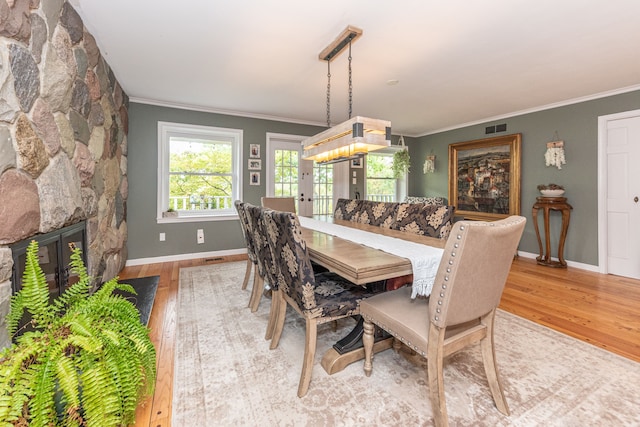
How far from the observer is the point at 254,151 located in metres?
4.73

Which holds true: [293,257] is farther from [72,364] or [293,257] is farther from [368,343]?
[72,364]

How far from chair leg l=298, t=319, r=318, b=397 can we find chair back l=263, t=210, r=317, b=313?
0.32 ft

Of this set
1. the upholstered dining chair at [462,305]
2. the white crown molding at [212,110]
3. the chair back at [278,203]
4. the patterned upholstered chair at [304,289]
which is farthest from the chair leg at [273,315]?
the white crown molding at [212,110]

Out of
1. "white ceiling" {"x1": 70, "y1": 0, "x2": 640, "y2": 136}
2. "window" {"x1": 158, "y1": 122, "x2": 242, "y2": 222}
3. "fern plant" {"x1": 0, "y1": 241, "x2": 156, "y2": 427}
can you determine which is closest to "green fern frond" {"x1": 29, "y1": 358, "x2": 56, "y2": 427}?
"fern plant" {"x1": 0, "y1": 241, "x2": 156, "y2": 427}

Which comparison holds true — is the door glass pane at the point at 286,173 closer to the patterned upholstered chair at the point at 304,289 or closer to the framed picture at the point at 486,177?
the framed picture at the point at 486,177

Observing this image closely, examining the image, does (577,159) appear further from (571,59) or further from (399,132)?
(399,132)

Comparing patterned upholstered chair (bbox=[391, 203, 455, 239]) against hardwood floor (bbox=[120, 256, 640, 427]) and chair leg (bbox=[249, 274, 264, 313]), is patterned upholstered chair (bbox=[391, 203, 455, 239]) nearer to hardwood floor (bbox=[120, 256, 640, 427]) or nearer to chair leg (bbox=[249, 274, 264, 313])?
hardwood floor (bbox=[120, 256, 640, 427])

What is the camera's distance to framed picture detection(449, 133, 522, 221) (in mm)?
4621

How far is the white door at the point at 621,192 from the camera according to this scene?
348 cm

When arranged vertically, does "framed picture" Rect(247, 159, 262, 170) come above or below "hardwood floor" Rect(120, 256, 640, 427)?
above

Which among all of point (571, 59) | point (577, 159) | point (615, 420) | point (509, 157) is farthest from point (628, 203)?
point (615, 420)

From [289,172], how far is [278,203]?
4.55 ft

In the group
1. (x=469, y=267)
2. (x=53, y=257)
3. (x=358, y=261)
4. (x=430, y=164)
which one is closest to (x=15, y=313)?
(x=53, y=257)

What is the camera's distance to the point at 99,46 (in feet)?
8.41
